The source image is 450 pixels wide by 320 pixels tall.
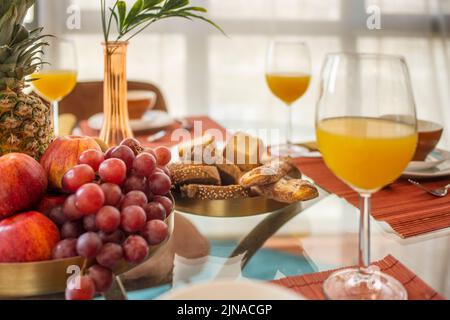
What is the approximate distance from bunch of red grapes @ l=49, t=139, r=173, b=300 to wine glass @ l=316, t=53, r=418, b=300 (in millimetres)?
246

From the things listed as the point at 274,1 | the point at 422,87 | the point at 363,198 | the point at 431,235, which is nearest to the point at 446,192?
the point at 431,235

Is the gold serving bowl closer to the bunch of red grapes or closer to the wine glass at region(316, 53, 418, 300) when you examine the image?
the bunch of red grapes

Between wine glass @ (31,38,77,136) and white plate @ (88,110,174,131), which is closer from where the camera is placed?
wine glass @ (31,38,77,136)

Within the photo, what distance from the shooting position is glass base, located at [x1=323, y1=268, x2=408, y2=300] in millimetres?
608

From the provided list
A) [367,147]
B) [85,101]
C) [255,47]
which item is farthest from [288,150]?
[255,47]

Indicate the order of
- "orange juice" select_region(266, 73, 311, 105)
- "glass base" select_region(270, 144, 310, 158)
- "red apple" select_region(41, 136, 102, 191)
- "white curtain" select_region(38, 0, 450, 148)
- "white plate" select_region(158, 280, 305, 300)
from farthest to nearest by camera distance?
1. "white curtain" select_region(38, 0, 450, 148)
2. "orange juice" select_region(266, 73, 311, 105)
3. "glass base" select_region(270, 144, 310, 158)
4. "red apple" select_region(41, 136, 102, 191)
5. "white plate" select_region(158, 280, 305, 300)

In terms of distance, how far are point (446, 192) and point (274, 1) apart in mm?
2466

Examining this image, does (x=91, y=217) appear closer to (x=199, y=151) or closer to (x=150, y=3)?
(x=199, y=151)

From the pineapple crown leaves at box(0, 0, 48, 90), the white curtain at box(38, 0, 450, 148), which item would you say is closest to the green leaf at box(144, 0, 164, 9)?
the pineapple crown leaves at box(0, 0, 48, 90)

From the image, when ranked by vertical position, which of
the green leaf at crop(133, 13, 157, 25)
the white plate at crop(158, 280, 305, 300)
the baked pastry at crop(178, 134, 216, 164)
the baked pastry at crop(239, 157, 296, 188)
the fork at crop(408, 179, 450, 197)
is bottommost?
the white plate at crop(158, 280, 305, 300)

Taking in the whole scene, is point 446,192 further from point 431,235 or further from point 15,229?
point 15,229

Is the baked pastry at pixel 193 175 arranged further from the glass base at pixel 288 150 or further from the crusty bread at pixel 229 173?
the glass base at pixel 288 150

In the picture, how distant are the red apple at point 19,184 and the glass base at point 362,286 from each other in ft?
1.36

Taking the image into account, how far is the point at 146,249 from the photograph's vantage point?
666 millimetres
